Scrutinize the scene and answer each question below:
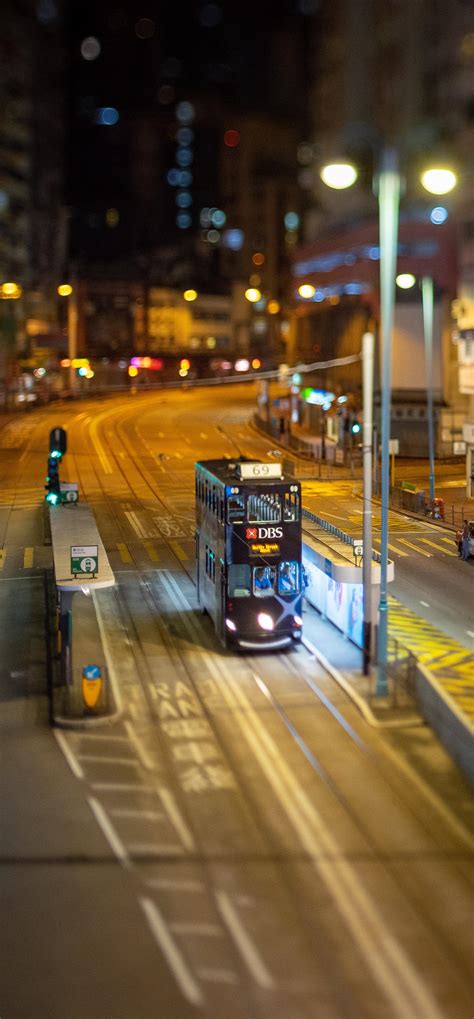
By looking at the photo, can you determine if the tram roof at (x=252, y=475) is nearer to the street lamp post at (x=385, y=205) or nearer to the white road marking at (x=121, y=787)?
the street lamp post at (x=385, y=205)

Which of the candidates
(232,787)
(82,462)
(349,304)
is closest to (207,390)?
(349,304)

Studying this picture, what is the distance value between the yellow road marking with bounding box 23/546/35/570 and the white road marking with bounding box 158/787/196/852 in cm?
2038

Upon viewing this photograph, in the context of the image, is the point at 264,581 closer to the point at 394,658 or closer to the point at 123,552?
the point at 394,658

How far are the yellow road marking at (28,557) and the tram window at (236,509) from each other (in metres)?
14.1

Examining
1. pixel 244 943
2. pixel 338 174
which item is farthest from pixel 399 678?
pixel 338 174

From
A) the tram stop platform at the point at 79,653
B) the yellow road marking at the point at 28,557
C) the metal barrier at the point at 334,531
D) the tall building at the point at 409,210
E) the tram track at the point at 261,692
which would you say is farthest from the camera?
the tall building at the point at 409,210

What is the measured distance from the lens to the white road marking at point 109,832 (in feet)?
52.0

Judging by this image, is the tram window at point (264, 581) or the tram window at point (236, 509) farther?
the tram window at point (264, 581)

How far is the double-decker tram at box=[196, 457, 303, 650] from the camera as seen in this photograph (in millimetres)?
25359

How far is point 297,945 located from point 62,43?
150657 mm

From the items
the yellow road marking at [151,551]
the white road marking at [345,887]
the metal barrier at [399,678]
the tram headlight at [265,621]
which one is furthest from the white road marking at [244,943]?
the yellow road marking at [151,551]

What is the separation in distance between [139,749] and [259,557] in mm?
6584

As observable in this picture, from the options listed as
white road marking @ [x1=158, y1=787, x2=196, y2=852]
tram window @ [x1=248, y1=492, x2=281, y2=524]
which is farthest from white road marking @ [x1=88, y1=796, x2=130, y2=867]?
tram window @ [x1=248, y1=492, x2=281, y2=524]

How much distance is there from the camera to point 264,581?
2547 centimetres
